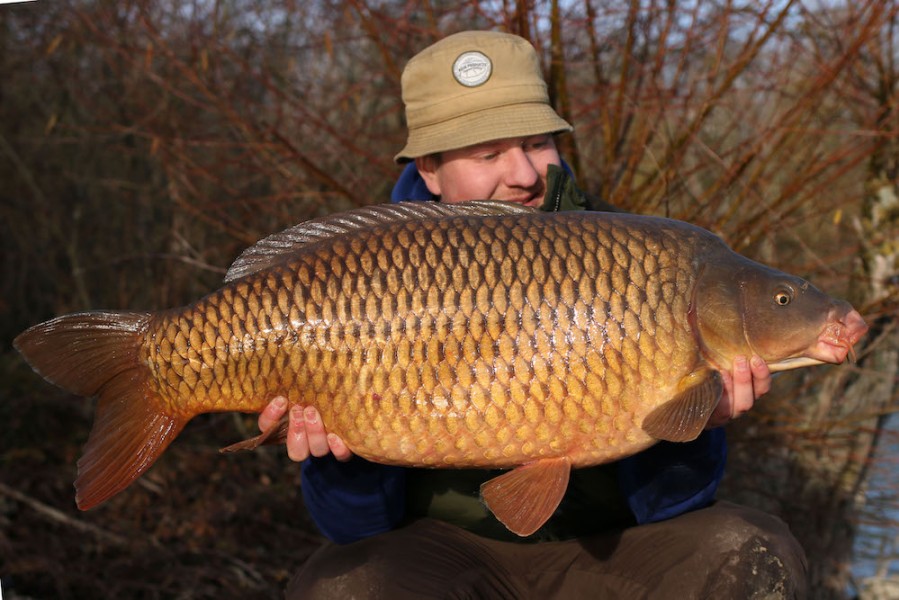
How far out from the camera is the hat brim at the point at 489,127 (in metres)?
2.01

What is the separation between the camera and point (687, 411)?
148 cm

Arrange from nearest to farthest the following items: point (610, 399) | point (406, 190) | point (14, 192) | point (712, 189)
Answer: point (610, 399)
point (406, 190)
point (712, 189)
point (14, 192)

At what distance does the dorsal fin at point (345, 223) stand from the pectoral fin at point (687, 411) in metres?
0.41

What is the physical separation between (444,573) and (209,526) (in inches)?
78.4

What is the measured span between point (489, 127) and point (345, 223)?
484mm

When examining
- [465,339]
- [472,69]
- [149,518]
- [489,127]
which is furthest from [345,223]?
[149,518]

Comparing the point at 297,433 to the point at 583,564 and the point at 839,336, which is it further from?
the point at 839,336

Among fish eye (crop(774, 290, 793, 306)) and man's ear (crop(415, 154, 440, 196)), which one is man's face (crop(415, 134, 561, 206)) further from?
fish eye (crop(774, 290, 793, 306))

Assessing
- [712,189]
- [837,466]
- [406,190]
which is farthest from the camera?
[837,466]

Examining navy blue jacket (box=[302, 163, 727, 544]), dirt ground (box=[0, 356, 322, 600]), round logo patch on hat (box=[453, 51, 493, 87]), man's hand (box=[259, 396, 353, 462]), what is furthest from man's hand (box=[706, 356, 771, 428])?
dirt ground (box=[0, 356, 322, 600])

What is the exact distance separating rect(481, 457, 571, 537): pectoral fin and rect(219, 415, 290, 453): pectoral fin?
14.4 inches

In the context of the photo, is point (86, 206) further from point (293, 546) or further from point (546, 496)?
point (546, 496)

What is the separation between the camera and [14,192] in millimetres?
4914

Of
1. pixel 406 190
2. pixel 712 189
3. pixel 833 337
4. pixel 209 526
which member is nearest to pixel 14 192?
pixel 209 526
